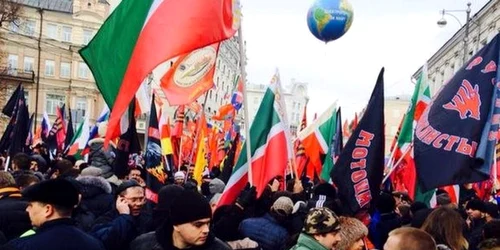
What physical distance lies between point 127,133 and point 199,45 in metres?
1.59

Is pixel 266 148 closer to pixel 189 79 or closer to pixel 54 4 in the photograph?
pixel 189 79

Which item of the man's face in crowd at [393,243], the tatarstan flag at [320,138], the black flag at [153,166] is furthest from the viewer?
the tatarstan flag at [320,138]

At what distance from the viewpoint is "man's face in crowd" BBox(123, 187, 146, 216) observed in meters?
4.80

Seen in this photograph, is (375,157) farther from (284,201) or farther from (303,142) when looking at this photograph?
(303,142)

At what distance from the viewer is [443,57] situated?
51156 millimetres

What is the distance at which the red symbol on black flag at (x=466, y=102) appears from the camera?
5.75 meters

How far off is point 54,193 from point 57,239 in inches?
11.8

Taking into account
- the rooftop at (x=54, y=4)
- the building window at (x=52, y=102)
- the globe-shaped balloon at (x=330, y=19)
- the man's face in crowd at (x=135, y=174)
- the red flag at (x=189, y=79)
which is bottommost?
the building window at (x=52, y=102)

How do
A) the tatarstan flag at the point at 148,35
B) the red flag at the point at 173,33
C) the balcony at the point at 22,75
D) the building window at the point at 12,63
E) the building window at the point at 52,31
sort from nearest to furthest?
the red flag at the point at 173,33, the tatarstan flag at the point at 148,35, the balcony at the point at 22,75, the building window at the point at 12,63, the building window at the point at 52,31

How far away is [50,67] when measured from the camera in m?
54.5


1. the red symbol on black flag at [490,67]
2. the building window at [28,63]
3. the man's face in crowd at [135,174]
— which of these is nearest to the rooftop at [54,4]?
the building window at [28,63]

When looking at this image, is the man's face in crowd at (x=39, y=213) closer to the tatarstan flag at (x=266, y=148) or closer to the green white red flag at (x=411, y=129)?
the tatarstan flag at (x=266, y=148)

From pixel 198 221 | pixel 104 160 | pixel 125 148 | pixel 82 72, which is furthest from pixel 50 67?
pixel 198 221

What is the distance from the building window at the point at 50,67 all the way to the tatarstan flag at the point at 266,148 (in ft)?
164
